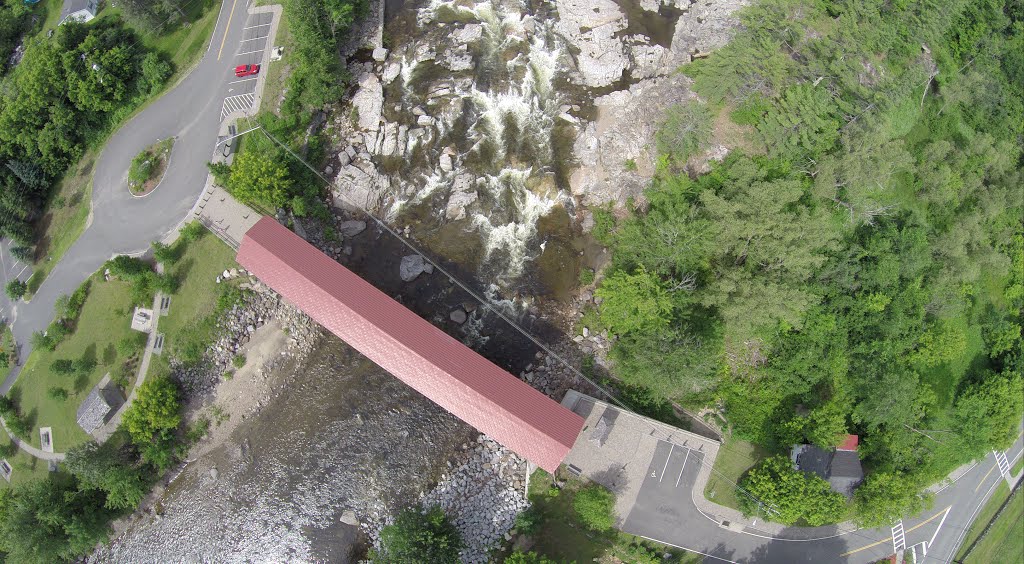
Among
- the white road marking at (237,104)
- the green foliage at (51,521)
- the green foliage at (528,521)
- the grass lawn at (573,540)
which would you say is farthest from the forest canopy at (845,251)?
the green foliage at (51,521)

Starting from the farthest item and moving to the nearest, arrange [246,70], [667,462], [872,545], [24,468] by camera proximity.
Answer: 1. [246,70]
2. [24,468]
3. [872,545]
4. [667,462]

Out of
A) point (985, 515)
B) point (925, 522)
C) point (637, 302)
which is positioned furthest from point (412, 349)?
point (985, 515)

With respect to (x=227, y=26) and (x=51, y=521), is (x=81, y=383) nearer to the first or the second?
(x=51, y=521)

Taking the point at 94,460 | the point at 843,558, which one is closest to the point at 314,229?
the point at 94,460

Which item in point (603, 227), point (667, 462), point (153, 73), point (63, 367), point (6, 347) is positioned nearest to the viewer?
point (667, 462)

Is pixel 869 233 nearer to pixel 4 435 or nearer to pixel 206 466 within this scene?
pixel 206 466

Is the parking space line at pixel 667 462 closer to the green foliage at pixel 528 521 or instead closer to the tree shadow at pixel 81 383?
the green foliage at pixel 528 521

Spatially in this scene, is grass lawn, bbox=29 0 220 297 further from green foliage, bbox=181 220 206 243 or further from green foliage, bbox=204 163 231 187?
green foliage, bbox=204 163 231 187
